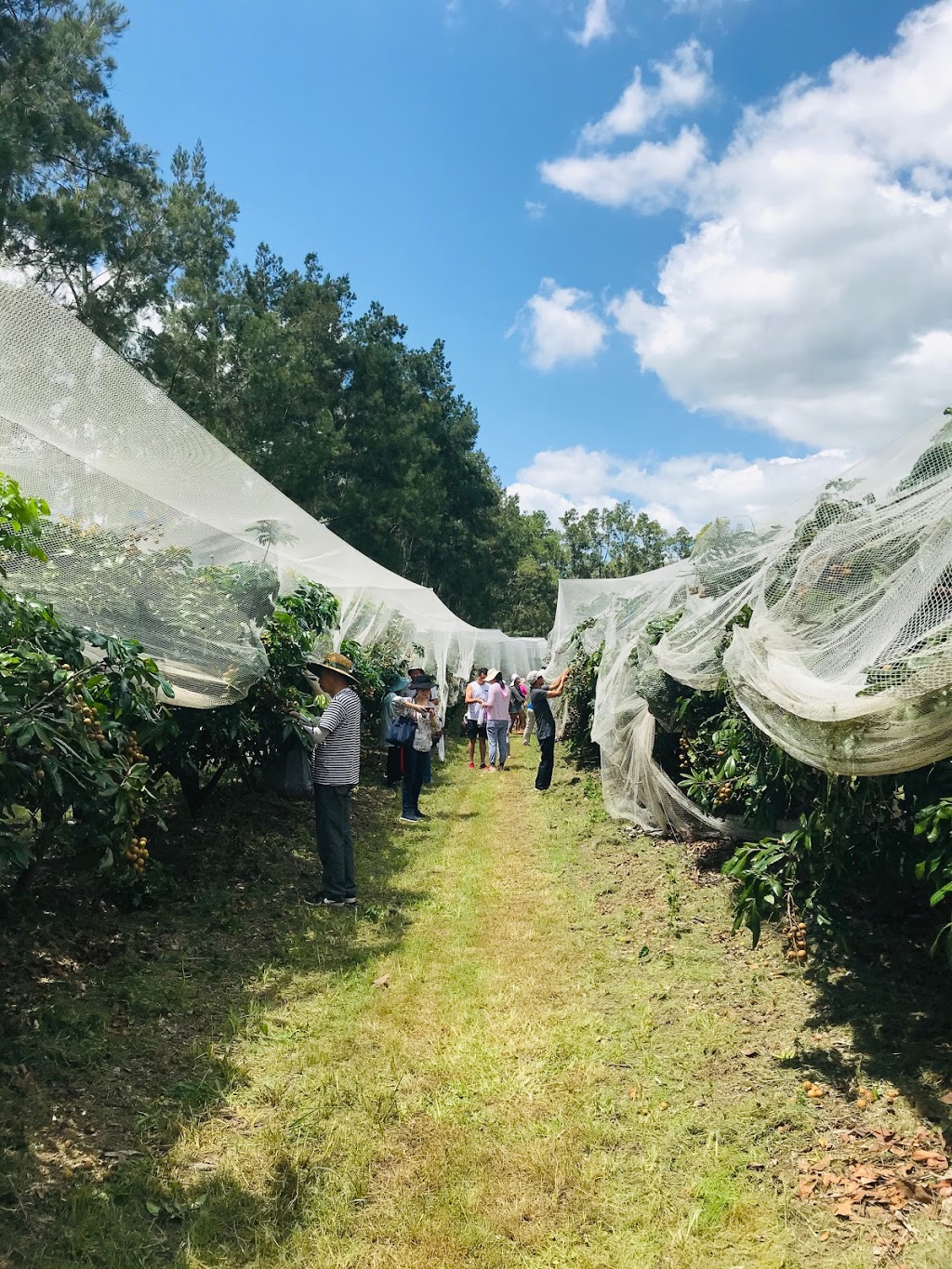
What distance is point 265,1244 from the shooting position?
2.56 m

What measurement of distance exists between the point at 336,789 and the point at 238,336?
17.8m

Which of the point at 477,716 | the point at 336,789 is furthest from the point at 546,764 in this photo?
the point at 336,789

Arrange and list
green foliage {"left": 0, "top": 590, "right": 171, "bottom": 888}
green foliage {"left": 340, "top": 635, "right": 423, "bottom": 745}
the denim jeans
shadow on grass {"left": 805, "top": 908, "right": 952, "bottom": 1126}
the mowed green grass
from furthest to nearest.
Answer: the denim jeans → green foliage {"left": 340, "top": 635, "right": 423, "bottom": 745} → shadow on grass {"left": 805, "top": 908, "right": 952, "bottom": 1126} → green foliage {"left": 0, "top": 590, "right": 171, "bottom": 888} → the mowed green grass

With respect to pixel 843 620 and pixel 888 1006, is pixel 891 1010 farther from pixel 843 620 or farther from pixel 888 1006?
pixel 843 620

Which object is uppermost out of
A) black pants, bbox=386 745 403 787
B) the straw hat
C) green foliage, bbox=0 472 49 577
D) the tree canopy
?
the tree canopy

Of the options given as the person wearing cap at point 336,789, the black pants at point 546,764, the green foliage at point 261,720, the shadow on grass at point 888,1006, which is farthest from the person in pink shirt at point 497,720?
the shadow on grass at point 888,1006

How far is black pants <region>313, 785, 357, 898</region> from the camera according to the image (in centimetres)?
579

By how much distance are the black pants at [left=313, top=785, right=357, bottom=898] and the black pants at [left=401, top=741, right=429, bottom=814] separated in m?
2.83

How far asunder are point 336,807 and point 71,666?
274 centimetres

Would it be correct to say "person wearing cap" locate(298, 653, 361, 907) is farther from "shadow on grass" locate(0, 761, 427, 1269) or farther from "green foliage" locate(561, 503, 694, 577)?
"green foliage" locate(561, 503, 694, 577)

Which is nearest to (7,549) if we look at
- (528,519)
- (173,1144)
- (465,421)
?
Result: (173,1144)

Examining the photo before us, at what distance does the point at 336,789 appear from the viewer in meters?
5.79

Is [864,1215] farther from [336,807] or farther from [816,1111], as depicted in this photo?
[336,807]

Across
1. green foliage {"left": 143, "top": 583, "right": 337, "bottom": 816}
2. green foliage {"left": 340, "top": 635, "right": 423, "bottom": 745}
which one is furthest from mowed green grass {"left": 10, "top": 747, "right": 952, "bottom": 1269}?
green foliage {"left": 340, "top": 635, "right": 423, "bottom": 745}
